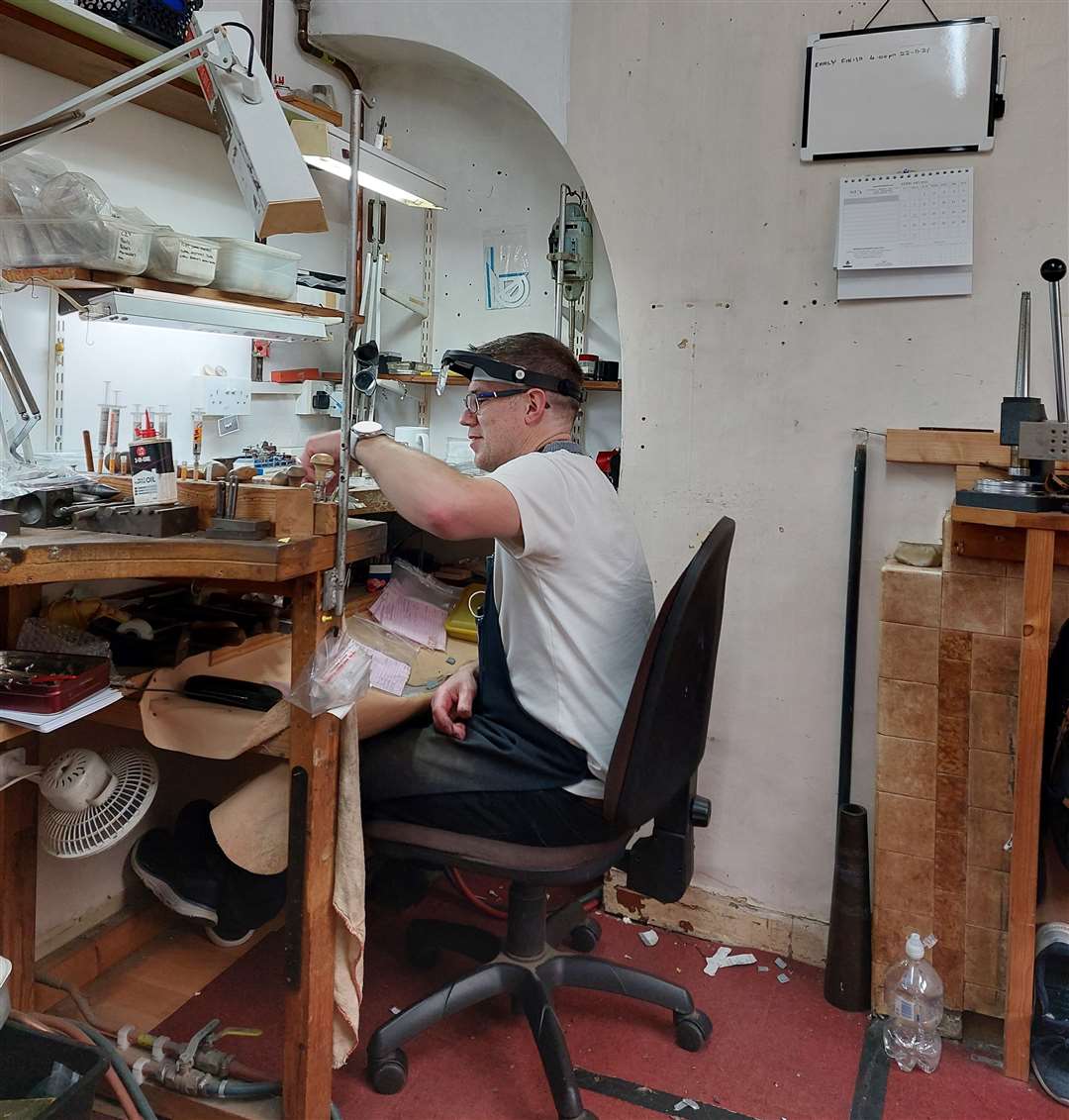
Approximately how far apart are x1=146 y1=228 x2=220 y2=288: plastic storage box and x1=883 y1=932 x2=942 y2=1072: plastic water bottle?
6.09ft

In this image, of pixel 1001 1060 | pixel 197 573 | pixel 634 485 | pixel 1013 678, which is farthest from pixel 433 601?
pixel 1001 1060

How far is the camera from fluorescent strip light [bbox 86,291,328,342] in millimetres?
1646

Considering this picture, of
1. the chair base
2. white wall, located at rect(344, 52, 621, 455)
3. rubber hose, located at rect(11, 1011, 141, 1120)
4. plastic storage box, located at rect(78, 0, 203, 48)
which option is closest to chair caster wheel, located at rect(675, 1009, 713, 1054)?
the chair base

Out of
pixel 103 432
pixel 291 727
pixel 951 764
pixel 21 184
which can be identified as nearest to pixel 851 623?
pixel 951 764

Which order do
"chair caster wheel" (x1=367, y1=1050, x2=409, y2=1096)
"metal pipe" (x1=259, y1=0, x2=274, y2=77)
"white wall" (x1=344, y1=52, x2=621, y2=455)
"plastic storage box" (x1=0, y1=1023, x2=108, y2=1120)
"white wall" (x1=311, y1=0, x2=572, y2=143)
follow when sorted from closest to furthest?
1. "plastic storage box" (x1=0, y1=1023, x2=108, y2=1120)
2. "chair caster wheel" (x1=367, y1=1050, x2=409, y2=1096)
3. "white wall" (x1=311, y1=0, x2=572, y2=143)
4. "metal pipe" (x1=259, y1=0, x2=274, y2=77)
5. "white wall" (x1=344, y1=52, x2=621, y2=455)

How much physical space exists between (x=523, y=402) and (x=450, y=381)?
117 cm

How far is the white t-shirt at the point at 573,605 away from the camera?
1522mm

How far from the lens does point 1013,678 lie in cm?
178

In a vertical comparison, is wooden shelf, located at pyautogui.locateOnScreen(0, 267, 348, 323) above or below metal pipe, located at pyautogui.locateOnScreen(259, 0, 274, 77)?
Answer: below

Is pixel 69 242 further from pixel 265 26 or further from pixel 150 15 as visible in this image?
pixel 265 26

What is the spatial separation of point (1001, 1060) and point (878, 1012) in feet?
0.75

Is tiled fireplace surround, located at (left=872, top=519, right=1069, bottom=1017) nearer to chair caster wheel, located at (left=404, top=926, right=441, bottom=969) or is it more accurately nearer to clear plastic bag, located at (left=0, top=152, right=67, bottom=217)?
chair caster wheel, located at (left=404, top=926, right=441, bottom=969)

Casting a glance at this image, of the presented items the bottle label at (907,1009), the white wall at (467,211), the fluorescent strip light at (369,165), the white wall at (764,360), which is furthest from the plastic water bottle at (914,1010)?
the fluorescent strip light at (369,165)

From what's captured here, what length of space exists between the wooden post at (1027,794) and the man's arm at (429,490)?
3.20ft
